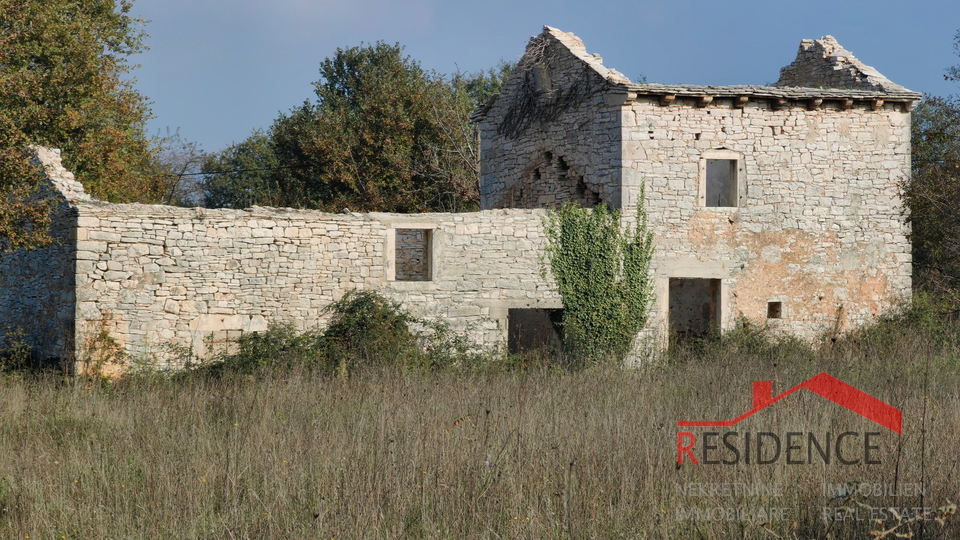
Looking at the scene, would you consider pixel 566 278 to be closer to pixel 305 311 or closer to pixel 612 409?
pixel 305 311

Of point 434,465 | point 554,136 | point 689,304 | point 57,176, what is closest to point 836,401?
point 434,465

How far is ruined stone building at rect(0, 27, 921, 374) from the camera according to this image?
10.9 m

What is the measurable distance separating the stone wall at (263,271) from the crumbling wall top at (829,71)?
6507 millimetres

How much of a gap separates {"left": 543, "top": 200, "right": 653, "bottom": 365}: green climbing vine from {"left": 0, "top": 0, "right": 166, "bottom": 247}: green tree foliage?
278 inches

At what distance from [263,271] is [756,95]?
7.92 m

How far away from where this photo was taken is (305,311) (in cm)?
1152

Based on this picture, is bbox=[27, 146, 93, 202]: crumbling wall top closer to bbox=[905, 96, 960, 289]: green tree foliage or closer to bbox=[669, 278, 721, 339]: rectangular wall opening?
bbox=[669, 278, 721, 339]: rectangular wall opening

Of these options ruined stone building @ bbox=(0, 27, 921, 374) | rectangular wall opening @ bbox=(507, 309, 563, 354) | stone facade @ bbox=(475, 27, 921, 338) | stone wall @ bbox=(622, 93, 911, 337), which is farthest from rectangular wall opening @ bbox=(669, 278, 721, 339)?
rectangular wall opening @ bbox=(507, 309, 563, 354)

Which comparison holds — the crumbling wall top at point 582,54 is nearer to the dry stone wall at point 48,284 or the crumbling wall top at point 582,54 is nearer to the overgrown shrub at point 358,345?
the overgrown shrub at point 358,345

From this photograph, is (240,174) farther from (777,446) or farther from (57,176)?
(777,446)

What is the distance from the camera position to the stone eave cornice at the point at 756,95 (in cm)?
1247

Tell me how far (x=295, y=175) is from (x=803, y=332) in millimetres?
17419

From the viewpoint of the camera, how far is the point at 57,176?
454 inches

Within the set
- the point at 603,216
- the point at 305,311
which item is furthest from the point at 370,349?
the point at 603,216
